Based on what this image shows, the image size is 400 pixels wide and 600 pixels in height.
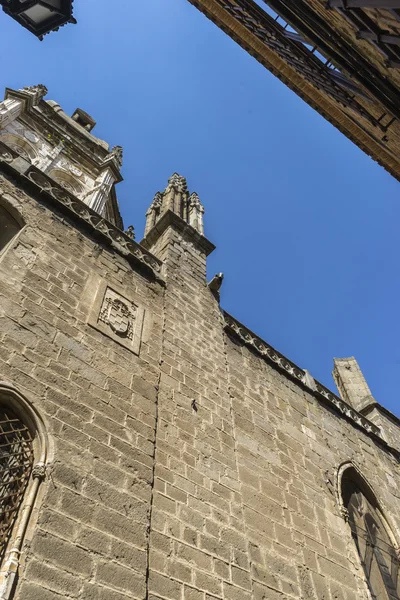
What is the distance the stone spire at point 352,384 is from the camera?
12016 millimetres

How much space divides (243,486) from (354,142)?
5.48m

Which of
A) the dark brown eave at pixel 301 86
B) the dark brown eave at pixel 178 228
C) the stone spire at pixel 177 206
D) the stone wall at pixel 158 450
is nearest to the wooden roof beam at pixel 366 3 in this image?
the dark brown eave at pixel 301 86

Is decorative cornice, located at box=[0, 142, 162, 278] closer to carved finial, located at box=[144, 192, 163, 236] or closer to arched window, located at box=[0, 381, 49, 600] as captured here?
carved finial, located at box=[144, 192, 163, 236]

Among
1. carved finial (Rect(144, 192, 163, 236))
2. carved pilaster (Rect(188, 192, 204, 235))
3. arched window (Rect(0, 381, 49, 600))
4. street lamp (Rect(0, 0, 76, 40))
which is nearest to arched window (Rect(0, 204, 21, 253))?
street lamp (Rect(0, 0, 76, 40))

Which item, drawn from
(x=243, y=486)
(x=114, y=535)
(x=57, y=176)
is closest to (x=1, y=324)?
(x=114, y=535)

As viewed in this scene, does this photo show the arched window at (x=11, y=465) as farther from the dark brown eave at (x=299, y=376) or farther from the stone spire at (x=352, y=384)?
the stone spire at (x=352, y=384)

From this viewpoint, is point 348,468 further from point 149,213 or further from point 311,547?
point 149,213

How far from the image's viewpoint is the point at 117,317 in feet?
20.8

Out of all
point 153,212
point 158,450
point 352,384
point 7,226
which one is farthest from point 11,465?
point 352,384

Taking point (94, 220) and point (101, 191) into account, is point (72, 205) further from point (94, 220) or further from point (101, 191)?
point (101, 191)

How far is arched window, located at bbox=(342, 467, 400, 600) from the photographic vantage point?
7148 mm

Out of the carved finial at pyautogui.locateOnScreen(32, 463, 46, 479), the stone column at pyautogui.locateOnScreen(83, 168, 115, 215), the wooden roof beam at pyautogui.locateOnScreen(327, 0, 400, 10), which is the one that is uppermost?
the stone column at pyautogui.locateOnScreen(83, 168, 115, 215)

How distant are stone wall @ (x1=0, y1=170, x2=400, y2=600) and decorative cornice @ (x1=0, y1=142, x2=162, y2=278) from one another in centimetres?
19

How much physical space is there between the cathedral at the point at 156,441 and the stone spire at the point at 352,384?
7.02 ft
